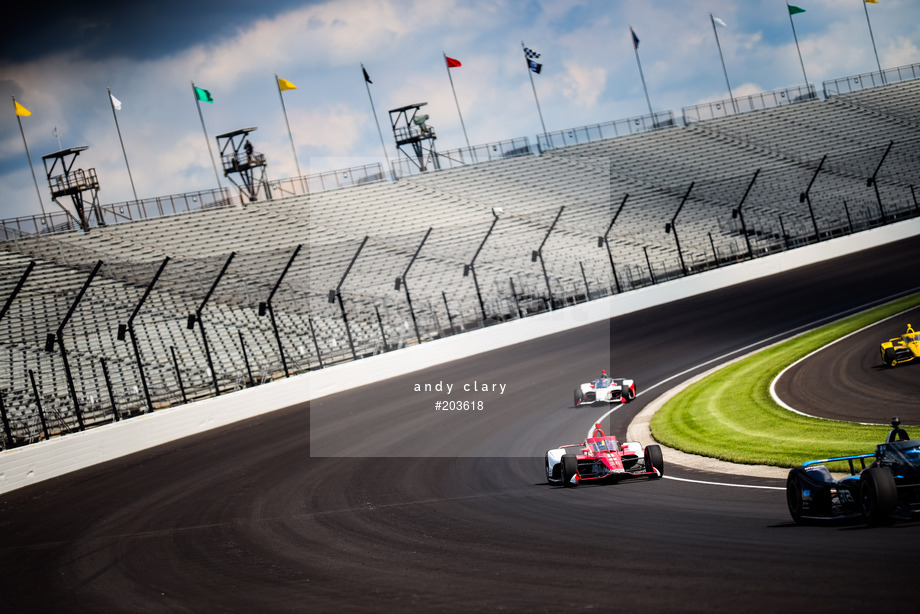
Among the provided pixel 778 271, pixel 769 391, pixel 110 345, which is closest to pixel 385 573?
pixel 769 391

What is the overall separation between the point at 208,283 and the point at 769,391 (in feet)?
78.7

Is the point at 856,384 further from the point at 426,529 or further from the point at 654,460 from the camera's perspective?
the point at 426,529

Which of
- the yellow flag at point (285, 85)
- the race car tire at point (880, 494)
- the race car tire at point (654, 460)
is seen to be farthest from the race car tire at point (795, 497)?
the yellow flag at point (285, 85)

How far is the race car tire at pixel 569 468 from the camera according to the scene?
12078mm

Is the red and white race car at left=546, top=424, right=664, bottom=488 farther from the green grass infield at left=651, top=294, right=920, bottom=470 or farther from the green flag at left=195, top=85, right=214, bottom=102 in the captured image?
the green flag at left=195, top=85, right=214, bottom=102

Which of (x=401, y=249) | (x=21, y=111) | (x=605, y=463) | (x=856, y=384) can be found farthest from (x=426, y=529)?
(x=21, y=111)

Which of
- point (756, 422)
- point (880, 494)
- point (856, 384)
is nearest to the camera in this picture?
point (880, 494)

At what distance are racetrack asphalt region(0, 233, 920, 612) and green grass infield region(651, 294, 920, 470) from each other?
0.86 m

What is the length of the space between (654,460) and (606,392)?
7560 millimetres

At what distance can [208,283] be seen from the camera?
34.0 metres

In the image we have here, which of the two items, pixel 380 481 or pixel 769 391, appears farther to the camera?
pixel 769 391

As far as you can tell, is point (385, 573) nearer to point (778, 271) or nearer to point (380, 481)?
point (380, 481)

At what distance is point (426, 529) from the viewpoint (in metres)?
10.3

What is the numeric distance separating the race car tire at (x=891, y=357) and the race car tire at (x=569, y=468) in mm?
7354
